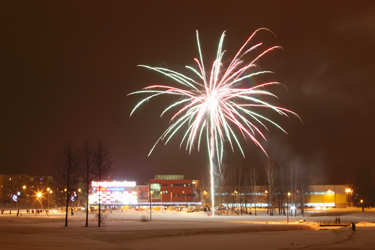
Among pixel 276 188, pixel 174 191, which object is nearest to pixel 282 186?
pixel 276 188

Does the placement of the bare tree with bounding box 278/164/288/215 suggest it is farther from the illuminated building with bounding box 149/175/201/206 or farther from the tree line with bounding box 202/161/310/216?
the illuminated building with bounding box 149/175/201/206

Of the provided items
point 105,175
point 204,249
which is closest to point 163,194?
point 105,175

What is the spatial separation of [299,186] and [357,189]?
1369 inches

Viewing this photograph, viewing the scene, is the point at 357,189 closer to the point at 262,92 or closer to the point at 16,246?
the point at 262,92

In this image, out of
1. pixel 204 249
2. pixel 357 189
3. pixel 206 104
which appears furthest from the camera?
pixel 357 189

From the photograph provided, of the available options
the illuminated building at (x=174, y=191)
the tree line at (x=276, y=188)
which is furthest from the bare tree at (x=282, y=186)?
the illuminated building at (x=174, y=191)

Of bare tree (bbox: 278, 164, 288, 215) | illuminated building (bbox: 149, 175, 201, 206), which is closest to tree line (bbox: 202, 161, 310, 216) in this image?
bare tree (bbox: 278, 164, 288, 215)

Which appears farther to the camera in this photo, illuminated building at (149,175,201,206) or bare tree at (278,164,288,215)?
illuminated building at (149,175,201,206)

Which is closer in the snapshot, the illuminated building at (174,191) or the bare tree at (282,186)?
the bare tree at (282,186)

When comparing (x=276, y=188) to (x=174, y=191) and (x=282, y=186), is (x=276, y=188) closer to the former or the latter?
(x=282, y=186)

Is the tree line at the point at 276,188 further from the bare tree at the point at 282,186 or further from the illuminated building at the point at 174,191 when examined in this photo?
the illuminated building at the point at 174,191

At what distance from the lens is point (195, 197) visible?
429 ft

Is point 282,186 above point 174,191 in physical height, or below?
above

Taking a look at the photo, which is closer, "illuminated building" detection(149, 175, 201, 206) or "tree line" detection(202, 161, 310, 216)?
"tree line" detection(202, 161, 310, 216)
